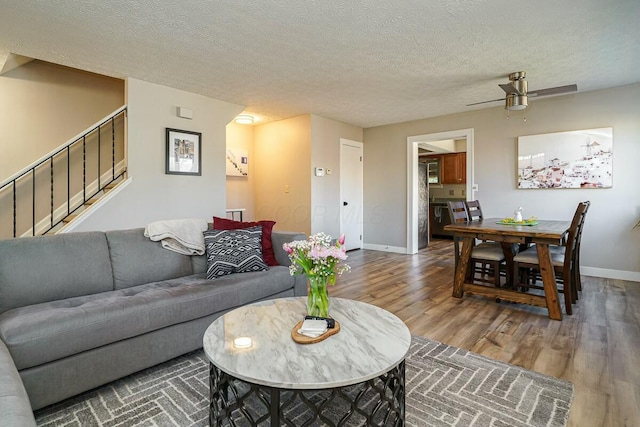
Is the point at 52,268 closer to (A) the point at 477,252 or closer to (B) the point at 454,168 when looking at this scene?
(A) the point at 477,252

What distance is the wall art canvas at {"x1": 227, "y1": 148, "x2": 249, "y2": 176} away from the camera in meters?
5.79

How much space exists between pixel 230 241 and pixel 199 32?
5.90 ft

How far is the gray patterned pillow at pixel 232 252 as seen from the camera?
2572mm

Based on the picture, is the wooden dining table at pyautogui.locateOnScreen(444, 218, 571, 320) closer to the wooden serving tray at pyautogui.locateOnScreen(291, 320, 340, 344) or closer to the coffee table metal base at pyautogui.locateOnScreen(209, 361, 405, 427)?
the coffee table metal base at pyautogui.locateOnScreen(209, 361, 405, 427)

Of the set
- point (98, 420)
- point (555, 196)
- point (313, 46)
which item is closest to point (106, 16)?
point (313, 46)

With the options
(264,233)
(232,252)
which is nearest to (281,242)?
A: (264,233)

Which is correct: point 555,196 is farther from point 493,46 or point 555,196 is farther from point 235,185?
point 235,185

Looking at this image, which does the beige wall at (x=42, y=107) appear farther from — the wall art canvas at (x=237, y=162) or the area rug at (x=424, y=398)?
the area rug at (x=424, y=398)

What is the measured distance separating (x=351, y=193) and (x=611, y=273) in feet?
13.1

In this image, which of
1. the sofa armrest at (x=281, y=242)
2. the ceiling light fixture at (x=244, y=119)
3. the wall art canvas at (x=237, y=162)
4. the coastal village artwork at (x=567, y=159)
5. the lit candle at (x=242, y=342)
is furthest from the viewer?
the wall art canvas at (x=237, y=162)

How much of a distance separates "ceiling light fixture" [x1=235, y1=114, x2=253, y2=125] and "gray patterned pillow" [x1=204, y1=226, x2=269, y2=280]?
3349 mm

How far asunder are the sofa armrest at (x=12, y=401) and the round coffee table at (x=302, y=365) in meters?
0.55

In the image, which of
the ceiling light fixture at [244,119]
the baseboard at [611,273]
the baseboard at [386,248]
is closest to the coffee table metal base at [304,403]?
the baseboard at [611,273]

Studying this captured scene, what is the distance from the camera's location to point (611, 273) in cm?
421
